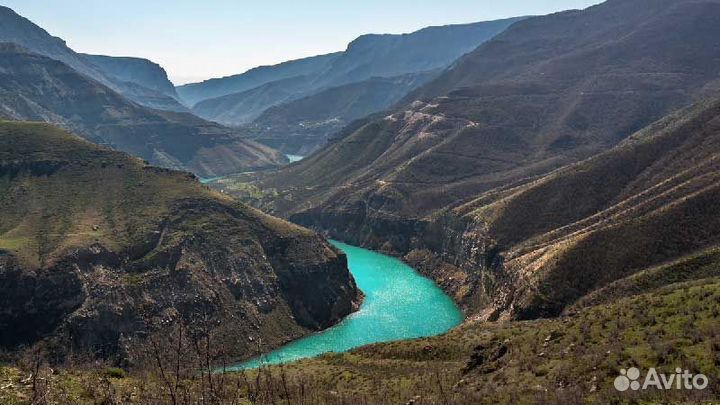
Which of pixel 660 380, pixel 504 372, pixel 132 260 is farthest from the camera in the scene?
pixel 132 260

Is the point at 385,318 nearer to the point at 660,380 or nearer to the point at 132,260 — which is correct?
the point at 132,260

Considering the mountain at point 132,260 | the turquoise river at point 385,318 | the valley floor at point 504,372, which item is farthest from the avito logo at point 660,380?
the turquoise river at point 385,318

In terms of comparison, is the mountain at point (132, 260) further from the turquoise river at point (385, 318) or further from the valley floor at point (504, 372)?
the valley floor at point (504, 372)

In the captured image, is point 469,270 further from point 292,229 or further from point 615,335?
point 615,335

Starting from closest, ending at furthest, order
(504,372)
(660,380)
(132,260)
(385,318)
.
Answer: (660,380) → (504,372) → (132,260) → (385,318)

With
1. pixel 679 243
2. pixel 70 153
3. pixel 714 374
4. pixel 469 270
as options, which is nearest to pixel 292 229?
pixel 469 270

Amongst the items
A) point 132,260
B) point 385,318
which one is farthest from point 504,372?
point 132,260
